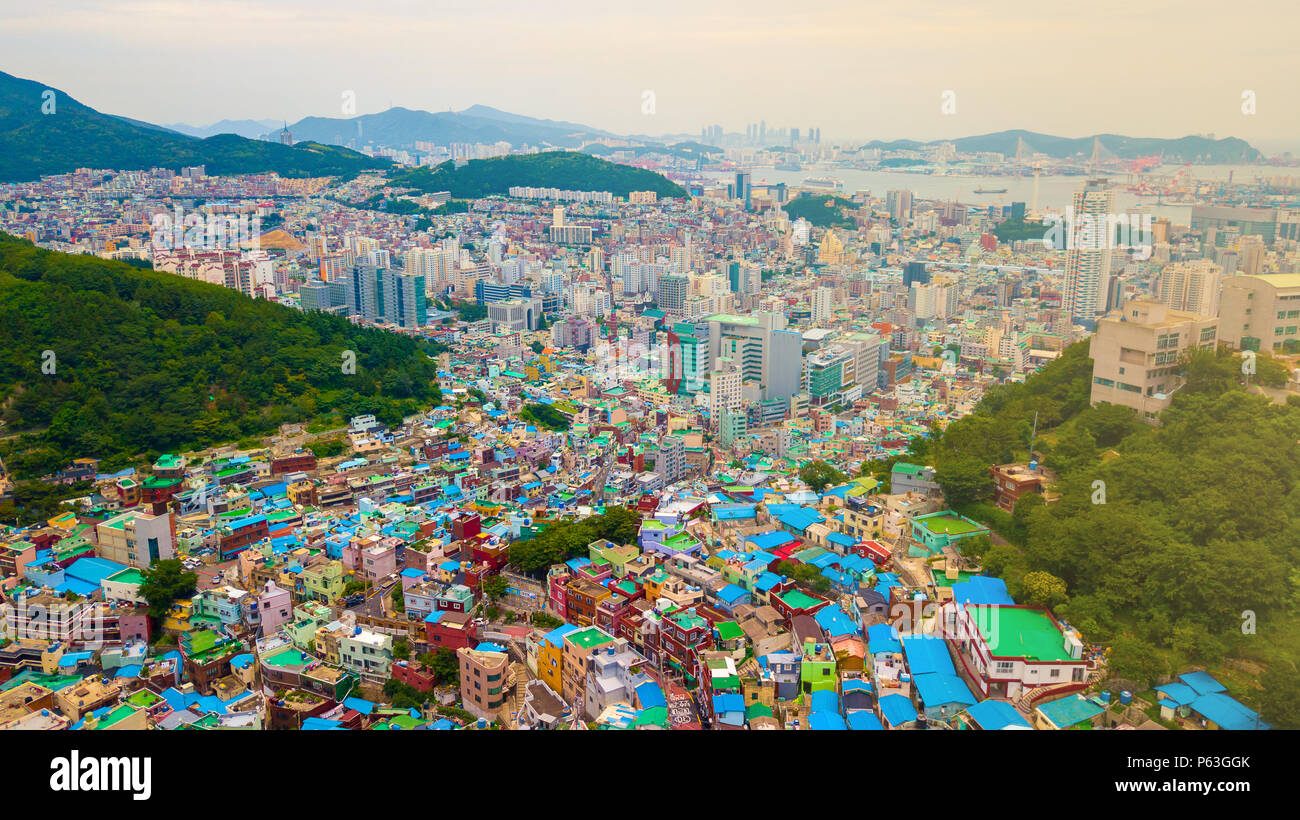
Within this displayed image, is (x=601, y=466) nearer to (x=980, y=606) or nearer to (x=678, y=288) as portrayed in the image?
(x=980, y=606)

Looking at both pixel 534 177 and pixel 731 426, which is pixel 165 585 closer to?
pixel 731 426

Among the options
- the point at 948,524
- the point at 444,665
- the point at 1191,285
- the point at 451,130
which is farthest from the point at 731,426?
the point at 451,130

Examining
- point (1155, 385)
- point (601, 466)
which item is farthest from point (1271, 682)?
point (601, 466)

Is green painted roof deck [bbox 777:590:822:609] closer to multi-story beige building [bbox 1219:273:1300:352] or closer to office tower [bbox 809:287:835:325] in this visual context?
multi-story beige building [bbox 1219:273:1300:352]

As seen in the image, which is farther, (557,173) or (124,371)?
(557,173)

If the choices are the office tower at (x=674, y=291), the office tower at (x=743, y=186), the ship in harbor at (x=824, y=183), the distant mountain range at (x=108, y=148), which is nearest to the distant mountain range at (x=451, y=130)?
the distant mountain range at (x=108, y=148)

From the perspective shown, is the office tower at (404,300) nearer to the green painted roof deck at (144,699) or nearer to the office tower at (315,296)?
the office tower at (315,296)

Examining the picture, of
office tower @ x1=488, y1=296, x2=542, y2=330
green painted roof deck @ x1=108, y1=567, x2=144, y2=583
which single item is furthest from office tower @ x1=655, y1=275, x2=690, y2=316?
green painted roof deck @ x1=108, y1=567, x2=144, y2=583
